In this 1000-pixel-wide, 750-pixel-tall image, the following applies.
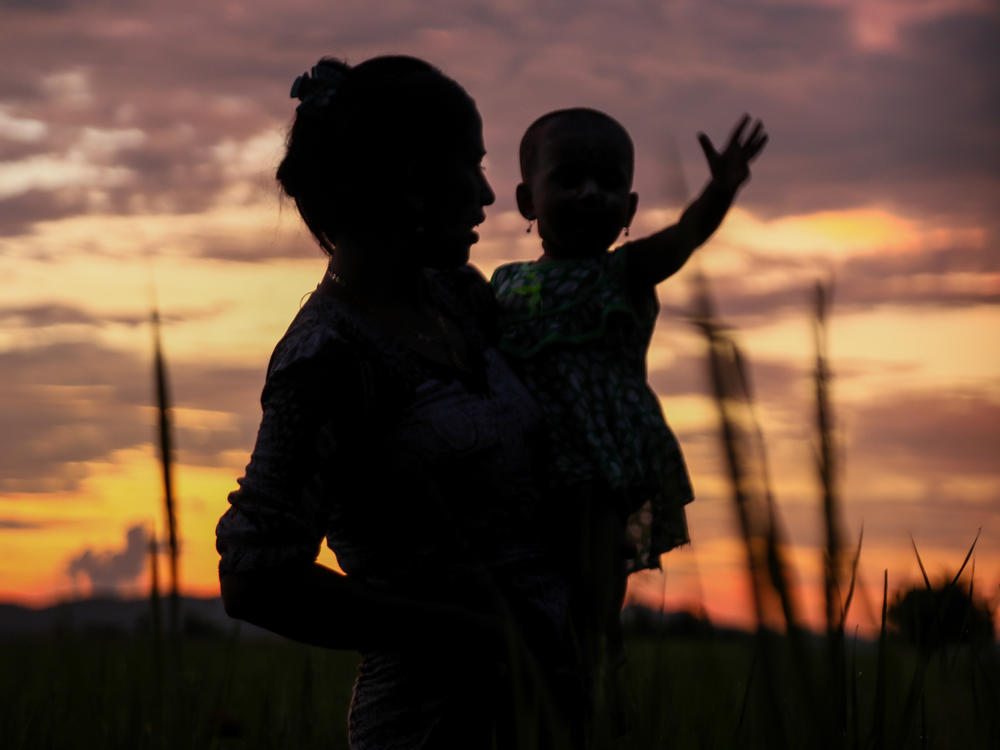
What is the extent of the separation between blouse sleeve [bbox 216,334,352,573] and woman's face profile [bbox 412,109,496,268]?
51 cm

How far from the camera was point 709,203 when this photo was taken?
10.4 feet

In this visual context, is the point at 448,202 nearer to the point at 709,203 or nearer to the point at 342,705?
the point at 709,203

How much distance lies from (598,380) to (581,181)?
2.18ft

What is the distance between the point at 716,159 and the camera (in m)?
3.27

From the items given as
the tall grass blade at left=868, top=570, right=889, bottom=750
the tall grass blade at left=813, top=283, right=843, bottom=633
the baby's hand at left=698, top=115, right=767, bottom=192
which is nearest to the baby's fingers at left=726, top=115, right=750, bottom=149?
the baby's hand at left=698, top=115, right=767, bottom=192

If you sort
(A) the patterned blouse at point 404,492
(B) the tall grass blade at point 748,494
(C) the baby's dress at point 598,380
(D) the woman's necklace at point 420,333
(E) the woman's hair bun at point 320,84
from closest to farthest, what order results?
(B) the tall grass blade at point 748,494, (A) the patterned blouse at point 404,492, (D) the woman's necklace at point 420,333, (E) the woman's hair bun at point 320,84, (C) the baby's dress at point 598,380

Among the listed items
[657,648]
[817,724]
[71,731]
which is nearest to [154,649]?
[817,724]

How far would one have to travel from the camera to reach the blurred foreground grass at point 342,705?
81 cm

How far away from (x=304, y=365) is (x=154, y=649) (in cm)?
167

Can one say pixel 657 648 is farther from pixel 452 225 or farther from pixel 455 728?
pixel 452 225

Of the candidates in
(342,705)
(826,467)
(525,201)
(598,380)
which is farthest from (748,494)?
(342,705)

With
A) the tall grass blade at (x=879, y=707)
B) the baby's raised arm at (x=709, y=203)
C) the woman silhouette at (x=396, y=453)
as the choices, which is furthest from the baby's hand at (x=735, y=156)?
the tall grass blade at (x=879, y=707)

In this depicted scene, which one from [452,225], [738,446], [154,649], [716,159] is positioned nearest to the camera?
[738,446]

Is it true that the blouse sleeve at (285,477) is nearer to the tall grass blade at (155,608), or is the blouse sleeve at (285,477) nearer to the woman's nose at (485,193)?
the woman's nose at (485,193)
